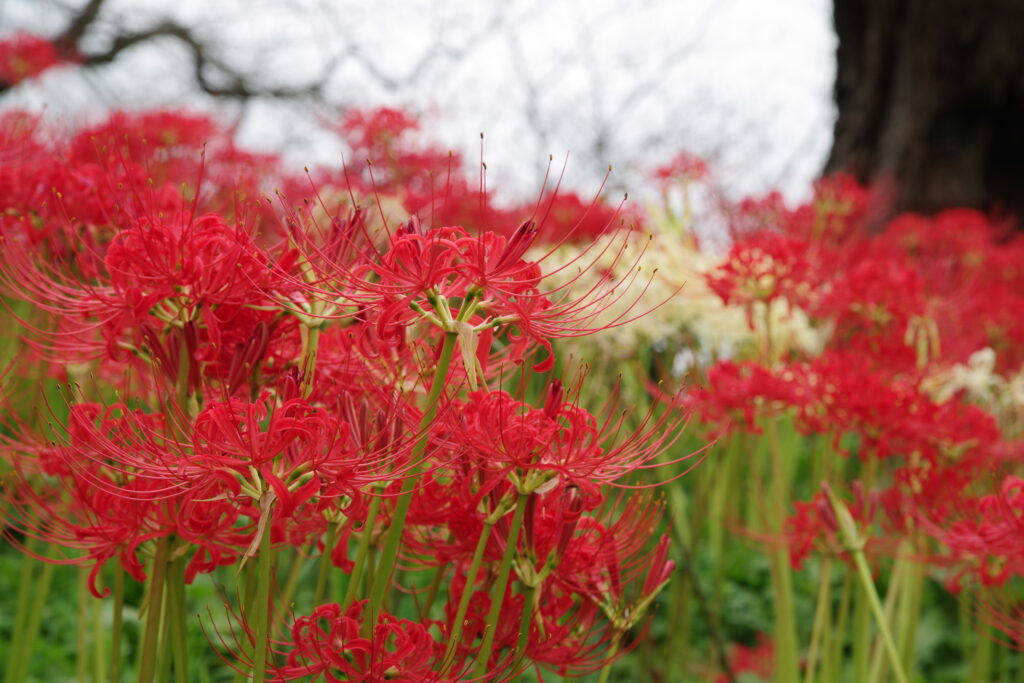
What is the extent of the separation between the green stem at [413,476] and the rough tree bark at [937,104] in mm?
4471

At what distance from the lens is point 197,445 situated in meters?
1.04

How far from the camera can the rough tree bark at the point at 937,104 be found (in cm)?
506

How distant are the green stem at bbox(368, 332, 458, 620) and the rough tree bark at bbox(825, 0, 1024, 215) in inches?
176

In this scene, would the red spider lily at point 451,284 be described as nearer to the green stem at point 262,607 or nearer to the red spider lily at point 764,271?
the green stem at point 262,607

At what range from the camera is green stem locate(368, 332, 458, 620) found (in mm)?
1064

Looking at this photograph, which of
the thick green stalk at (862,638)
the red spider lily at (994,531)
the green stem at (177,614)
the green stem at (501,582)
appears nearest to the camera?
the green stem at (501,582)

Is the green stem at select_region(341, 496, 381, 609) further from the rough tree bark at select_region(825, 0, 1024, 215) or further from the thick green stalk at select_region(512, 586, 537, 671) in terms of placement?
the rough tree bark at select_region(825, 0, 1024, 215)

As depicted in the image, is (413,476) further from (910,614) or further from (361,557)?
(910,614)

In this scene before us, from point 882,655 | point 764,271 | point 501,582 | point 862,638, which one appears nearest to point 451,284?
point 501,582

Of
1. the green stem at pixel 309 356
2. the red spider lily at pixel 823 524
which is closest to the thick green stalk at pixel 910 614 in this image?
the red spider lily at pixel 823 524

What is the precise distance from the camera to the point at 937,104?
5.23 m

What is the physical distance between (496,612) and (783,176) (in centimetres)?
877

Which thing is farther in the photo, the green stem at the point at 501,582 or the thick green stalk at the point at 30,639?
the thick green stalk at the point at 30,639

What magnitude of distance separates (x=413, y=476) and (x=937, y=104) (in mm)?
5084
